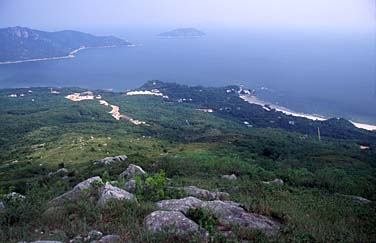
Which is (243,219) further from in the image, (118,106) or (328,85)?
(328,85)

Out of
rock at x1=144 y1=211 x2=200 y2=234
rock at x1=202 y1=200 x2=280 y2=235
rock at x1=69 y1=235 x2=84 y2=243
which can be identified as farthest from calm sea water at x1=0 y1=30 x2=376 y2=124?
rock at x1=69 y1=235 x2=84 y2=243

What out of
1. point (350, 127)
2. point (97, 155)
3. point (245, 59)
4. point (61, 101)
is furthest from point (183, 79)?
point (97, 155)

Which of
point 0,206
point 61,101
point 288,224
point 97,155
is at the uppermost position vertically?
point 288,224

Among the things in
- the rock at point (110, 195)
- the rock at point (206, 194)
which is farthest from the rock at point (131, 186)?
the rock at point (206, 194)

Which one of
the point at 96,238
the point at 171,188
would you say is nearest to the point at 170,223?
the point at 96,238

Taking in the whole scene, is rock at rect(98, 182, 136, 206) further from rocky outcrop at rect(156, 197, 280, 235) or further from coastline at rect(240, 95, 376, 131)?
coastline at rect(240, 95, 376, 131)

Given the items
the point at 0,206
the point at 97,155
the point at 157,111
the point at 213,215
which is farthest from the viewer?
the point at 157,111

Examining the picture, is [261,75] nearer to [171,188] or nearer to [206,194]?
[206,194]

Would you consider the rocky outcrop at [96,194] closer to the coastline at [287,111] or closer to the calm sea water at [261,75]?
the coastline at [287,111]
